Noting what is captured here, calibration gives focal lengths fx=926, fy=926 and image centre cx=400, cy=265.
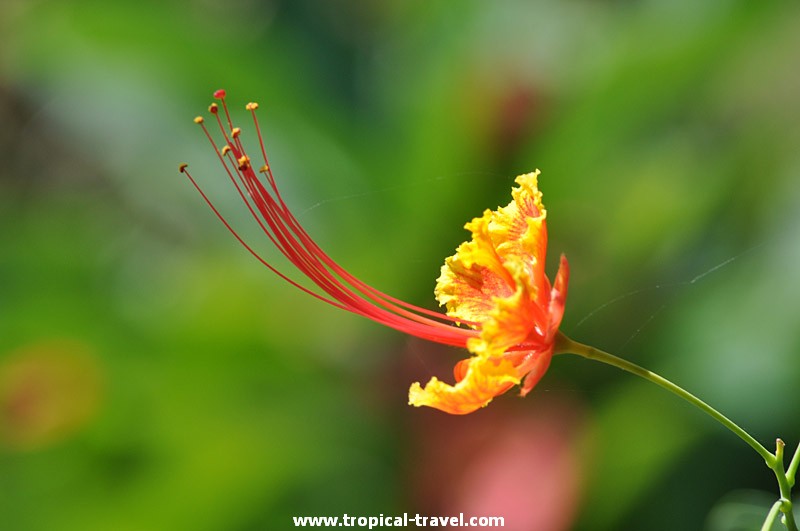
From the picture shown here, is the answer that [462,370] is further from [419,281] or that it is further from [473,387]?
[419,281]

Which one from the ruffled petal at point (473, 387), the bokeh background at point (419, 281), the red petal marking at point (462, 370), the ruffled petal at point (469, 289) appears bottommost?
the ruffled petal at point (473, 387)

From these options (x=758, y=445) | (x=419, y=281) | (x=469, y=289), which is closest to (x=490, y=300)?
(x=469, y=289)

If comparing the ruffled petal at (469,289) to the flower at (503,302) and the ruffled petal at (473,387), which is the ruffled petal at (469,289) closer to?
the flower at (503,302)

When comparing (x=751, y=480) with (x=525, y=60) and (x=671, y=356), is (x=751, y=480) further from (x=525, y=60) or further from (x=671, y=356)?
(x=525, y=60)

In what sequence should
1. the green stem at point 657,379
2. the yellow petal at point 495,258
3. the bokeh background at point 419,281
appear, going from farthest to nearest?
the bokeh background at point 419,281 < the yellow petal at point 495,258 < the green stem at point 657,379

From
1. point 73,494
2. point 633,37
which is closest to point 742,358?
point 633,37

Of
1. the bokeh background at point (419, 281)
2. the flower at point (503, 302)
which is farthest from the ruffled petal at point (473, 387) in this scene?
the bokeh background at point (419, 281)

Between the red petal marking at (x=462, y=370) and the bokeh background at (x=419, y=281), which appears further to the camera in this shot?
the bokeh background at (x=419, y=281)
